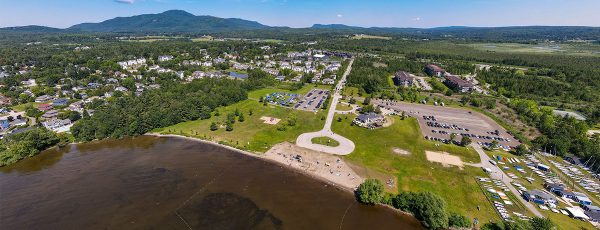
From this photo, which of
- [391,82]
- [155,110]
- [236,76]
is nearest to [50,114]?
[155,110]

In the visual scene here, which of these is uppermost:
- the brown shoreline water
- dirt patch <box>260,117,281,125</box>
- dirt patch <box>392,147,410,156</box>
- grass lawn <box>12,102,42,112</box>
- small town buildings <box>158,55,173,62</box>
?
small town buildings <box>158,55,173,62</box>

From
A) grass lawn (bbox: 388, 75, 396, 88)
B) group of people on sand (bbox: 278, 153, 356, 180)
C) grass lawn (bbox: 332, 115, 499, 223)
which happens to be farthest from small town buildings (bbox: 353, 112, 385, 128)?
grass lawn (bbox: 388, 75, 396, 88)

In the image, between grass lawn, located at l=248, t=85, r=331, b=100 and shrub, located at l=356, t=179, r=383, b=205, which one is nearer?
shrub, located at l=356, t=179, r=383, b=205

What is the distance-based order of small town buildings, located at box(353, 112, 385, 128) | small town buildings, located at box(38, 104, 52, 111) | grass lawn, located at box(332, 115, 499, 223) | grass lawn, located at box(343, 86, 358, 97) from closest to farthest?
grass lawn, located at box(332, 115, 499, 223) < small town buildings, located at box(353, 112, 385, 128) < small town buildings, located at box(38, 104, 52, 111) < grass lawn, located at box(343, 86, 358, 97)

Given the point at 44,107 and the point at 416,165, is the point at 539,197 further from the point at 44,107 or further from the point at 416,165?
the point at 44,107

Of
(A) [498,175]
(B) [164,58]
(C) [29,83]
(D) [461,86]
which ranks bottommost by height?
(A) [498,175]

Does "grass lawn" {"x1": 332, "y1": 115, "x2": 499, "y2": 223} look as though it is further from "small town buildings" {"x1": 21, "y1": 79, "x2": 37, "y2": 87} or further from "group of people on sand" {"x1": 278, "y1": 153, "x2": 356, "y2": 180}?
"small town buildings" {"x1": 21, "y1": 79, "x2": 37, "y2": 87}

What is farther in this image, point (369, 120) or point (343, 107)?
point (343, 107)
